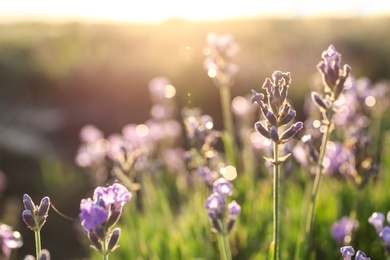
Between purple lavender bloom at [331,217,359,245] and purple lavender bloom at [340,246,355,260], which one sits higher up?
purple lavender bloom at [340,246,355,260]

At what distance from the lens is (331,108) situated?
186 cm

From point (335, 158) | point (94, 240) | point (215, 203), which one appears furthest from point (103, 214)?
point (335, 158)

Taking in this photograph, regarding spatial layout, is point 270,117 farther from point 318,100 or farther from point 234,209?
point 234,209

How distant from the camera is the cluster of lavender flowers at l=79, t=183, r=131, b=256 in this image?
1456mm

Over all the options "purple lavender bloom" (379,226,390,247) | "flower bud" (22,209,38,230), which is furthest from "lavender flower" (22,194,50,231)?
"purple lavender bloom" (379,226,390,247)

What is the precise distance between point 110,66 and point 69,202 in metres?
4.06

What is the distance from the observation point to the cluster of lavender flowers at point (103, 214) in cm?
146

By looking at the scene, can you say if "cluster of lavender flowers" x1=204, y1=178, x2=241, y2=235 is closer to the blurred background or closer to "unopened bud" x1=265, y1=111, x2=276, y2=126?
"unopened bud" x1=265, y1=111, x2=276, y2=126

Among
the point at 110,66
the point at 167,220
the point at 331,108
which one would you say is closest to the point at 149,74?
the point at 110,66

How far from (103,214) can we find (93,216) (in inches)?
1.0

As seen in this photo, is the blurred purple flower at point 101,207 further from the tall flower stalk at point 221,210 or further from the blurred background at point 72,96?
the blurred background at point 72,96

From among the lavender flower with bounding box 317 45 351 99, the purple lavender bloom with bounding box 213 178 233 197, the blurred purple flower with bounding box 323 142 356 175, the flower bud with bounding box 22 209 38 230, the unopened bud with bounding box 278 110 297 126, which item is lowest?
the blurred purple flower with bounding box 323 142 356 175

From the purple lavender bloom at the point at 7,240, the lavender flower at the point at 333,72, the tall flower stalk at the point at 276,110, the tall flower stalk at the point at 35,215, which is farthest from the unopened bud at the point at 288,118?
the purple lavender bloom at the point at 7,240

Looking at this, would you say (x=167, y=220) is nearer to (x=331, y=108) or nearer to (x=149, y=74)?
(x=331, y=108)
